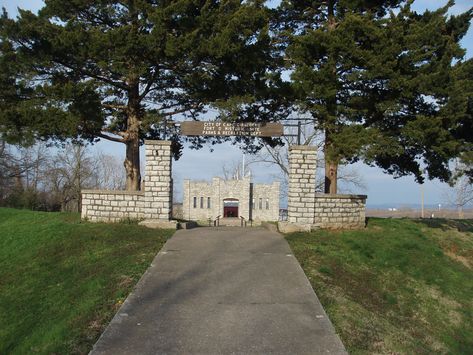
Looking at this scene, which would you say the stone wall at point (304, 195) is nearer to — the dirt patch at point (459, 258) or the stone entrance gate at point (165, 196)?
the stone entrance gate at point (165, 196)

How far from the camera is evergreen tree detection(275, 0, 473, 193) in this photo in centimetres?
1445

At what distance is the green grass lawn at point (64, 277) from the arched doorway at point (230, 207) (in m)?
38.5

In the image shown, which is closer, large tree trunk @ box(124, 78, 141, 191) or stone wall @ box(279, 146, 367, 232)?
stone wall @ box(279, 146, 367, 232)

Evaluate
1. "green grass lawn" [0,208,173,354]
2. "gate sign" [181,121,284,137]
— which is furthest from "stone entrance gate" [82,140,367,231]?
"gate sign" [181,121,284,137]

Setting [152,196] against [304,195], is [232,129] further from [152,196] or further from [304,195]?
[152,196]

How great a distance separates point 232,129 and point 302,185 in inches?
118

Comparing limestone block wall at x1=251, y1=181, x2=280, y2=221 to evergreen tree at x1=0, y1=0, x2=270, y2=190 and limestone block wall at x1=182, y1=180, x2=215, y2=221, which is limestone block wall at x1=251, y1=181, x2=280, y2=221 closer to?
limestone block wall at x1=182, y1=180, x2=215, y2=221

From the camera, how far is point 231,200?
175 feet

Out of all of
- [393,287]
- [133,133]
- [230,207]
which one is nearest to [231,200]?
[230,207]

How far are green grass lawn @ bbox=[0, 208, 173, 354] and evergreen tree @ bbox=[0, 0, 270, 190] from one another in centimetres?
344

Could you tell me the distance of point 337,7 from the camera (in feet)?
55.4

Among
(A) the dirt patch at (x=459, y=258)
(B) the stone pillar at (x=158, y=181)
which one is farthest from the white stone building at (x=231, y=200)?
(A) the dirt patch at (x=459, y=258)

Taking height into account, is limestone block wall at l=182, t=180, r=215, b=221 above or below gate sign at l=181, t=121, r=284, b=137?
below

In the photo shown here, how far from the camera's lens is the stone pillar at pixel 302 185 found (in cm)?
1420
